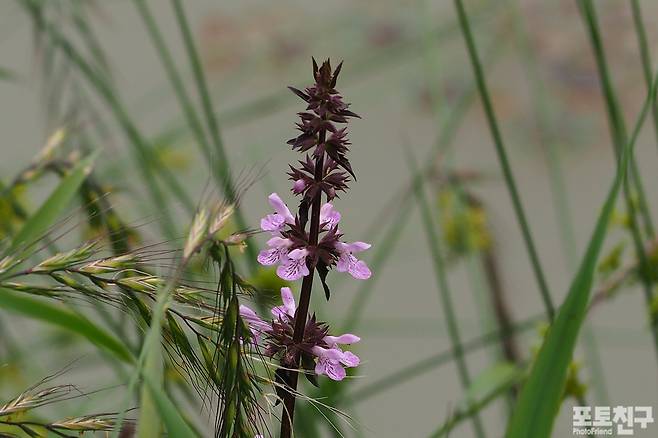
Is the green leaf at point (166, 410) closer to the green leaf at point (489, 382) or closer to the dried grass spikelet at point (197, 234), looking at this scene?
the dried grass spikelet at point (197, 234)

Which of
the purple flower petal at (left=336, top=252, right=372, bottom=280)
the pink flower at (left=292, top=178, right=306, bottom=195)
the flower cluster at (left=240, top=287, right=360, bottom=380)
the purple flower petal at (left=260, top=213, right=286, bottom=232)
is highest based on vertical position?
the pink flower at (left=292, top=178, right=306, bottom=195)

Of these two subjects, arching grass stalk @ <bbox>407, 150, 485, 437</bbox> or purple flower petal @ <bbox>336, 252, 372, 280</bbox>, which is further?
arching grass stalk @ <bbox>407, 150, 485, 437</bbox>

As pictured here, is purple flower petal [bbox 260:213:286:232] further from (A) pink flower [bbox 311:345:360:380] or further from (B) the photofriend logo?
(B) the photofriend logo

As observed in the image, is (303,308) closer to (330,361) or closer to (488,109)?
(330,361)

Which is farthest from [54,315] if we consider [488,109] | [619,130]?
[619,130]

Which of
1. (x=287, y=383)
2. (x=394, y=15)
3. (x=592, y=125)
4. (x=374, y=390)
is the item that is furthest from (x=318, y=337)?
(x=394, y=15)

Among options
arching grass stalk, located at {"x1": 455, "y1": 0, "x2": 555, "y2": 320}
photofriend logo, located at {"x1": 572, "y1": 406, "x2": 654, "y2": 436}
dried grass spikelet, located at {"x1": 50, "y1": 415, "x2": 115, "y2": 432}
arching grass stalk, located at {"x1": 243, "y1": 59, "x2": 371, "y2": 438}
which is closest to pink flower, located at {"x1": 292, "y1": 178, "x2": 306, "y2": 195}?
arching grass stalk, located at {"x1": 243, "y1": 59, "x2": 371, "y2": 438}

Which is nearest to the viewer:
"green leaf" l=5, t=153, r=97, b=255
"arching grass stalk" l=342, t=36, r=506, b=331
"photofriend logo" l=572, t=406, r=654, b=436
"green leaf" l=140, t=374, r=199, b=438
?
"green leaf" l=140, t=374, r=199, b=438

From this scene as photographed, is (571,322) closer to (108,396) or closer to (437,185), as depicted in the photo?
(108,396)
